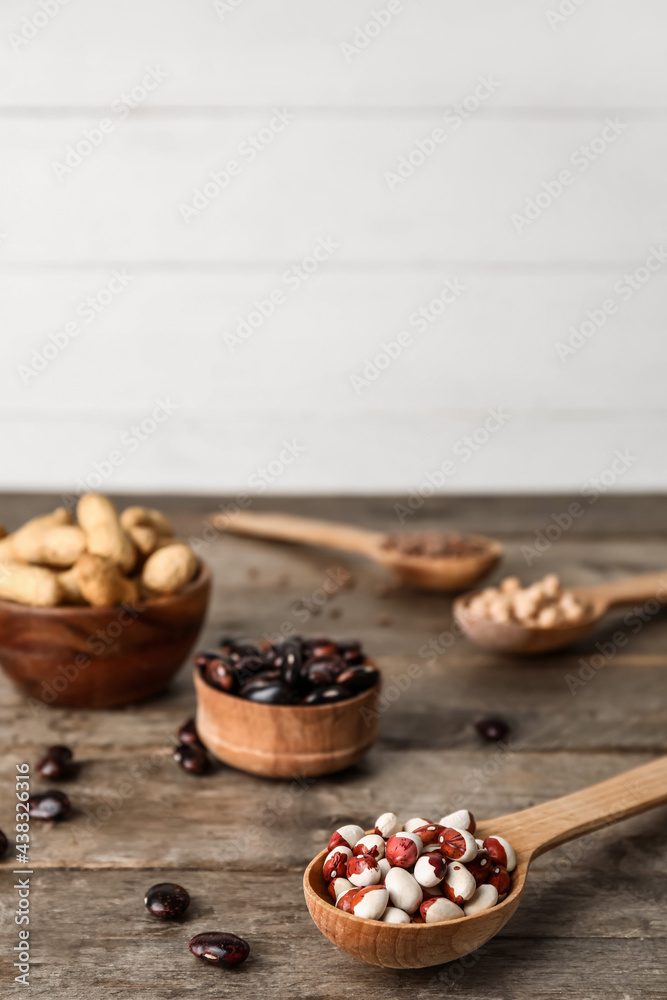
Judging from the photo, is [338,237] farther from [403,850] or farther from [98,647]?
[403,850]

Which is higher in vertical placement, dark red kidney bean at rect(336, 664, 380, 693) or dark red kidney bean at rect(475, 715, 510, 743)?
dark red kidney bean at rect(336, 664, 380, 693)

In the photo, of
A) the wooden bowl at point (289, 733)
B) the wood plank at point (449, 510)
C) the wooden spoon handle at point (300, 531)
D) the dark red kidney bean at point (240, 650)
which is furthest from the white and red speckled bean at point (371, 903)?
the wood plank at point (449, 510)

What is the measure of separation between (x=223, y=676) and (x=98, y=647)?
0.17m

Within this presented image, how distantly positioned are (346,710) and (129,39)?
2572 millimetres

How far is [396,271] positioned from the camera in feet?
9.84

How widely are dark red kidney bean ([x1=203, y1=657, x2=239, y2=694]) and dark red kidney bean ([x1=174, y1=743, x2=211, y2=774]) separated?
0.07 m

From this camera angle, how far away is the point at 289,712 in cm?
89

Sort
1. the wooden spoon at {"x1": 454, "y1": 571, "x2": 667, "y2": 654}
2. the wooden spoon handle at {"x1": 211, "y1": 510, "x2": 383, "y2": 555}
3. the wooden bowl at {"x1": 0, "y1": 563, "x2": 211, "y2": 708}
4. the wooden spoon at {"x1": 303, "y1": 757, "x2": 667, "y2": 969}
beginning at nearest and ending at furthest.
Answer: the wooden spoon at {"x1": 303, "y1": 757, "x2": 667, "y2": 969}, the wooden bowl at {"x1": 0, "y1": 563, "x2": 211, "y2": 708}, the wooden spoon at {"x1": 454, "y1": 571, "x2": 667, "y2": 654}, the wooden spoon handle at {"x1": 211, "y1": 510, "x2": 383, "y2": 555}

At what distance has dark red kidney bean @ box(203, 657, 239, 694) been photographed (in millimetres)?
926

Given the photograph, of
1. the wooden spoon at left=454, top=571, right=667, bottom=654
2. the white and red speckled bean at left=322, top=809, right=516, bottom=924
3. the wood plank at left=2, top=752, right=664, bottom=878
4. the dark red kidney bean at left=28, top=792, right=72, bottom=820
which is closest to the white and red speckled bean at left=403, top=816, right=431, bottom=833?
the white and red speckled bean at left=322, top=809, right=516, bottom=924

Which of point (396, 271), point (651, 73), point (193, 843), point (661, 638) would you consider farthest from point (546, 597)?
point (651, 73)

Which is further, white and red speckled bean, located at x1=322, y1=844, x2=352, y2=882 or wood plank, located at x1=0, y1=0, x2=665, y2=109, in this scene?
→ wood plank, located at x1=0, y1=0, x2=665, y2=109

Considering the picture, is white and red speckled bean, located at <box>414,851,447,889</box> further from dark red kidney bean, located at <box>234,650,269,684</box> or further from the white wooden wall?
the white wooden wall

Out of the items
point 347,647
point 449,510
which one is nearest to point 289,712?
point 347,647
